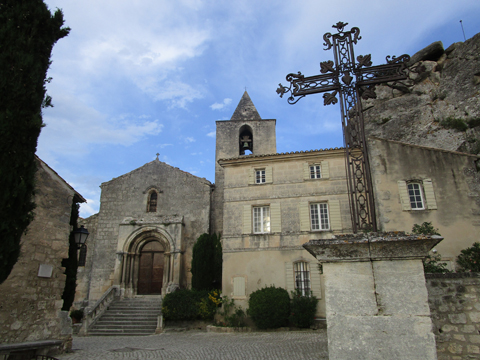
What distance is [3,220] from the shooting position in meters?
6.34

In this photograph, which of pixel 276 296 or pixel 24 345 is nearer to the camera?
pixel 24 345

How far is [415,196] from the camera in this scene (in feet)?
48.6

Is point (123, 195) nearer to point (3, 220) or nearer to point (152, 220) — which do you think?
point (152, 220)

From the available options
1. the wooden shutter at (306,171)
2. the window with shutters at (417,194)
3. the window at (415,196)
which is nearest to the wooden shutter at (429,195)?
the window with shutters at (417,194)

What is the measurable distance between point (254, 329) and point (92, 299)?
947cm

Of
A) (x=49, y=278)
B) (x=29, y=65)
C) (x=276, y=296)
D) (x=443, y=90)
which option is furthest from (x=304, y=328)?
(x=443, y=90)

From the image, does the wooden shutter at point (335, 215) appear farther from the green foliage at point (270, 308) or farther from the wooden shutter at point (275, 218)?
the green foliage at point (270, 308)

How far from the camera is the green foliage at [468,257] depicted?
38.4 feet

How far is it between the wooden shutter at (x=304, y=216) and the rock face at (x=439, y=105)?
283 inches

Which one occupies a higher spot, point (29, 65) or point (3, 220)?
point (29, 65)

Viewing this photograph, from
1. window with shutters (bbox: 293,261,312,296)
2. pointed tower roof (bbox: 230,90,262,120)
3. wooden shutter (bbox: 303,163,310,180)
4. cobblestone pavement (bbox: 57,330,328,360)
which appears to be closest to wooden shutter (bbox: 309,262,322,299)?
window with shutters (bbox: 293,261,312,296)

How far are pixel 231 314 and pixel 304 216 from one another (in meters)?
5.65

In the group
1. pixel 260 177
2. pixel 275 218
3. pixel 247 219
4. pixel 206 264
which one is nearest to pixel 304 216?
pixel 275 218

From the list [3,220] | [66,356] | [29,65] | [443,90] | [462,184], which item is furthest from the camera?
[443,90]
